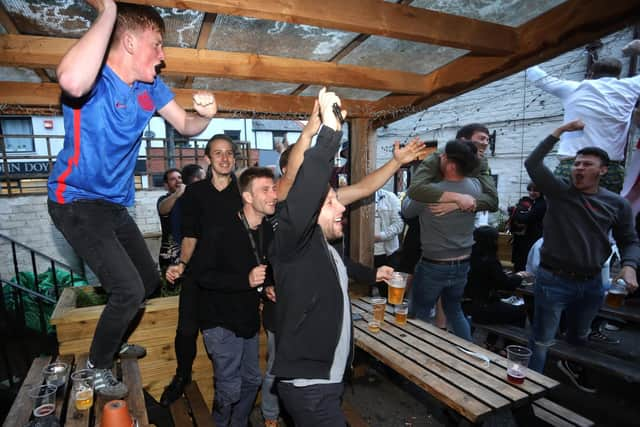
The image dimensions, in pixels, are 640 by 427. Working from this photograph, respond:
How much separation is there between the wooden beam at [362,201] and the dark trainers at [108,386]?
289cm

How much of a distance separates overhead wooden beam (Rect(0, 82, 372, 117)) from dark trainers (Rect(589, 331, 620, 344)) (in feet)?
13.3

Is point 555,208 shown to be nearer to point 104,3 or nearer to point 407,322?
point 407,322

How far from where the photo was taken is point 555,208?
341 centimetres

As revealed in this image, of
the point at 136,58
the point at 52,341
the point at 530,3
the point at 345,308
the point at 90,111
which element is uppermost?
the point at 530,3

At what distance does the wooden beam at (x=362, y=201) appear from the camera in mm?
4375

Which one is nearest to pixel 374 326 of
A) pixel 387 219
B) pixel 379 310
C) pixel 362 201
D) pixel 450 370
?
pixel 379 310

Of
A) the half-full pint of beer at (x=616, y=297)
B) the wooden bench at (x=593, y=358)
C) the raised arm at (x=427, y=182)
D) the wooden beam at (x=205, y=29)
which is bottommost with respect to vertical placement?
the wooden bench at (x=593, y=358)

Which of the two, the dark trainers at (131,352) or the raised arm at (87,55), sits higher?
the raised arm at (87,55)

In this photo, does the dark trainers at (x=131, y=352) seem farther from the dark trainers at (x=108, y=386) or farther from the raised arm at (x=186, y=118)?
the raised arm at (x=186, y=118)

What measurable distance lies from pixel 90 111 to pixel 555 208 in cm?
388

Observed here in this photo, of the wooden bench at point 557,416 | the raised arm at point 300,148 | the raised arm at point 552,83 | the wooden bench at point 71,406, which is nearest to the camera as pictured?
the raised arm at point 300,148

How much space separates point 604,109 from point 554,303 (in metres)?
2.16

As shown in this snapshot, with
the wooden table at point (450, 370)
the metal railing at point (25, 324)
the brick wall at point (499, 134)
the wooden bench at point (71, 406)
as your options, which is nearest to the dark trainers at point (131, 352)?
the wooden bench at point (71, 406)

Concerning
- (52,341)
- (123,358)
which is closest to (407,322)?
(123,358)
